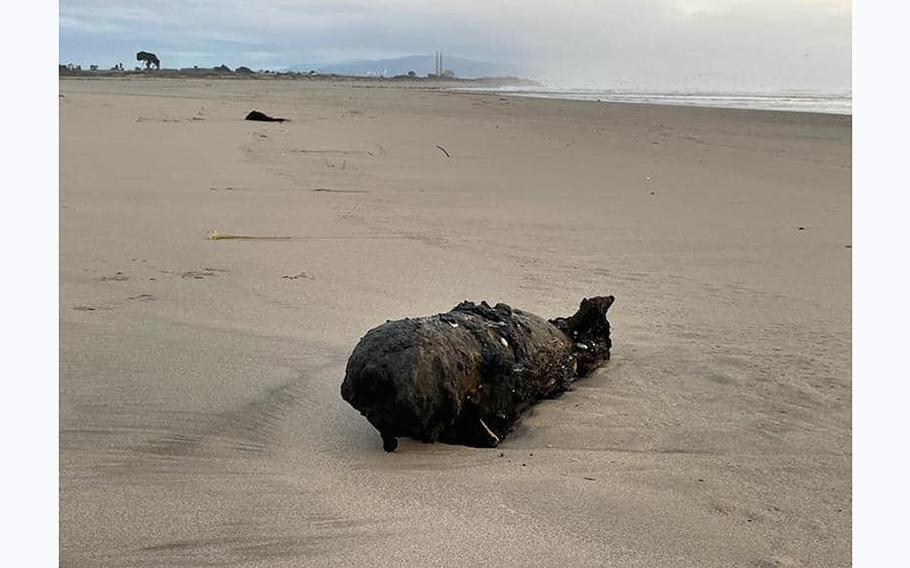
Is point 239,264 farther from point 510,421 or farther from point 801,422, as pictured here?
point 801,422

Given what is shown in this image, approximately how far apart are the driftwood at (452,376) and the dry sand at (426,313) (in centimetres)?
8

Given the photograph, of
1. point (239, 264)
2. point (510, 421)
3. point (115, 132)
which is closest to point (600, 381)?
point (510, 421)

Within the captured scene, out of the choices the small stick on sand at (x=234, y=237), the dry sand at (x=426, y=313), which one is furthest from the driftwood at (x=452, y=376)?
the small stick on sand at (x=234, y=237)

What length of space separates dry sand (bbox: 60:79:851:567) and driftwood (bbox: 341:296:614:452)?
0.27 feet

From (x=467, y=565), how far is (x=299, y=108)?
17.2 m

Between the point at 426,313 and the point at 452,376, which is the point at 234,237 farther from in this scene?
the point at 452,376

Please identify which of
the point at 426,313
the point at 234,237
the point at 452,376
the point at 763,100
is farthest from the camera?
the point at 763,100

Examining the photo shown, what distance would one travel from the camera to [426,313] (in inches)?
145

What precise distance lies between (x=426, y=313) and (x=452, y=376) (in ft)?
4.31

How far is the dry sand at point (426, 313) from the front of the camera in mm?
1880

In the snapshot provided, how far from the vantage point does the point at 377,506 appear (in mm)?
1985

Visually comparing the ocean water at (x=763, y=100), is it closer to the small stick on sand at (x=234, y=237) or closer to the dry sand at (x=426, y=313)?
the dry sand at (x=426, y=313)

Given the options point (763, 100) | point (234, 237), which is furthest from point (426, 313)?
point (763, 100)
